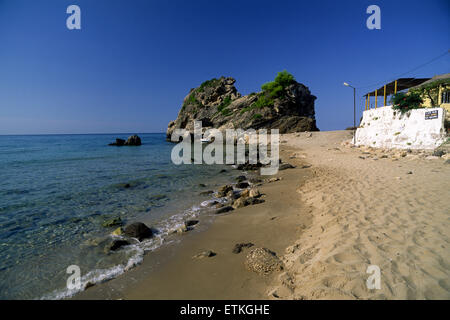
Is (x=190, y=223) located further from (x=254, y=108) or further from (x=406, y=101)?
(x=254, y=108)

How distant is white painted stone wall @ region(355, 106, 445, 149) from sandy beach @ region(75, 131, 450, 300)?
9.10 metres

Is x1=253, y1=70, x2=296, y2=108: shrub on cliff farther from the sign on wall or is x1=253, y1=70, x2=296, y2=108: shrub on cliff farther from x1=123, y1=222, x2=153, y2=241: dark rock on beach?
x1=123, y1=222, x2=153, y2=241: dark rock on beach

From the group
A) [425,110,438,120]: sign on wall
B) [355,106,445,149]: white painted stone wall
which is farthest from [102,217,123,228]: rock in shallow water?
[425,110,438,120]: sign on wall

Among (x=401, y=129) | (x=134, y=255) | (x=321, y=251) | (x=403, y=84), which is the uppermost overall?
(x=403, y=84)

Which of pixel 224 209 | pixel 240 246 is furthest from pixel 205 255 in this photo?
pixel 224 209

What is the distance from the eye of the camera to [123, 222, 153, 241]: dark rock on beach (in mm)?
5861

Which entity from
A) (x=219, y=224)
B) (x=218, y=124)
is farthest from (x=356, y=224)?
(x=218, y=124)

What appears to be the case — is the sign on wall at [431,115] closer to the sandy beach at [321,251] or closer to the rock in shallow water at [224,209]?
the sandy beach at [321,251]

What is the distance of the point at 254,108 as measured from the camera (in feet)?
162

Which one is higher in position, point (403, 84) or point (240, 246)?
point (403, 84)

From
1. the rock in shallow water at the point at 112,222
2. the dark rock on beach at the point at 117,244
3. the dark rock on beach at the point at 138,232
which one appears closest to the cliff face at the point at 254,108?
the rock in shallow water at the point at 112,222

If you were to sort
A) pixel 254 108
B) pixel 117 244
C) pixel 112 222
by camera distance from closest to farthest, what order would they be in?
pixel 117 244
pixel 112 222
pixel 254 108

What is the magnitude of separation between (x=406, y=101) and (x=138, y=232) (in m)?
20.8

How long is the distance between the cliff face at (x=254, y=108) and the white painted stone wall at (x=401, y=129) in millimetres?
23642
